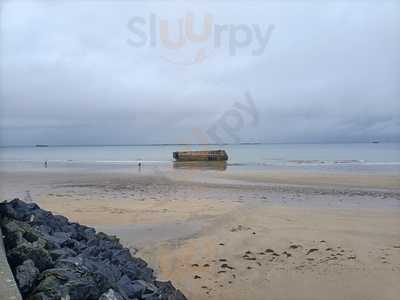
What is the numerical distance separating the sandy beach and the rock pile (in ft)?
3.84

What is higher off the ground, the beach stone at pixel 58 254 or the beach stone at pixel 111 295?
the beach stone at pixel 58 254

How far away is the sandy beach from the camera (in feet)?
20.1

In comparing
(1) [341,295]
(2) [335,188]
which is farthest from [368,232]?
(2) [335,188]

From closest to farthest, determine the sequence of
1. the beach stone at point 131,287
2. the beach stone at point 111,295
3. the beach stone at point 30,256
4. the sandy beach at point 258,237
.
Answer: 1. the beach stone at point 111,295
2. the beach stone at point 30,256
3. the beach stone at point 131,287
4. the sandy beach at point 258,237

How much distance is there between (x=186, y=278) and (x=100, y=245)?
1500 mm

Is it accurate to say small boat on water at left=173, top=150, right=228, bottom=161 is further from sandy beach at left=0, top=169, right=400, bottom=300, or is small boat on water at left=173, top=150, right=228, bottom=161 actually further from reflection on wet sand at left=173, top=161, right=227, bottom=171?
sandy beach at left=0, top=169, right=400, bottom=300

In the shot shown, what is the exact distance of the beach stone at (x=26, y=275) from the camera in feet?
11.6

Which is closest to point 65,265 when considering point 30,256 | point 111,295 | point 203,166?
point 30,256

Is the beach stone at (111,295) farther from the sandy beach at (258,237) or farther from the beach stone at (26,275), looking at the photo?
the sandy beach at (258,237)

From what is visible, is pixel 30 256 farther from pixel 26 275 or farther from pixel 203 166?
pixel 203 166

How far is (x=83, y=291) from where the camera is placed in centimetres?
367

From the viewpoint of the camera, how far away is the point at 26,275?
12.0ft

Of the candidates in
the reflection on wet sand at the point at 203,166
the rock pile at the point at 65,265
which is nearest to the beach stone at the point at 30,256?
the rock pile at the point at 65,265

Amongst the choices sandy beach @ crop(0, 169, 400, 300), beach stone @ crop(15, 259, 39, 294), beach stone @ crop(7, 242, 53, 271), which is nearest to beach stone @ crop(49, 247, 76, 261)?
A: beach stone @ crop(7, 242, 53, 271)
